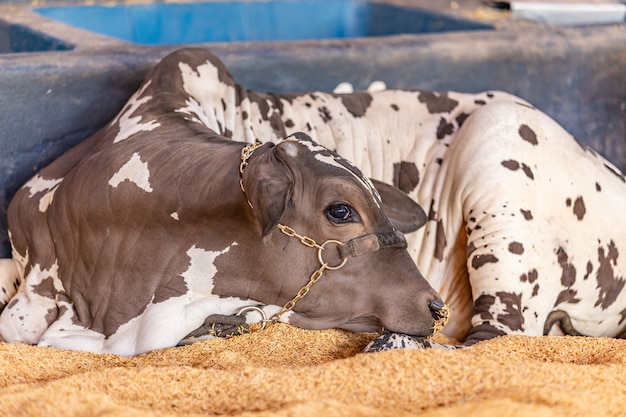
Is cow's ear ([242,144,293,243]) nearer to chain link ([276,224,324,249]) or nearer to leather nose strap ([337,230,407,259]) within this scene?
chain link ([276,224,324,249])

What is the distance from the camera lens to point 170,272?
8.43ft

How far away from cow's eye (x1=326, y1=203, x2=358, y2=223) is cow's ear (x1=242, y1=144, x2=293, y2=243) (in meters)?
0.12

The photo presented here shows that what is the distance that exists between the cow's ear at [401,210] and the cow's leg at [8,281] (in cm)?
122

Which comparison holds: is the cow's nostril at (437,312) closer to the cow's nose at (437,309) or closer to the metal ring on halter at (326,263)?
the cow's nose at (437,309)

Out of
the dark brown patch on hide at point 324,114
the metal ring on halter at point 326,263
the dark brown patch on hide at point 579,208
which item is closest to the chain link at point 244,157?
the metal ring on halter at point 326,263

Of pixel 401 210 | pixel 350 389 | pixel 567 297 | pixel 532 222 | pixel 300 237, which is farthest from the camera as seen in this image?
pixel 567 297

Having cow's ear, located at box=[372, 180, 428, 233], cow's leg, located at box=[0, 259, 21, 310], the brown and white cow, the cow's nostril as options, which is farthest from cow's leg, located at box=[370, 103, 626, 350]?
cow's leg, located at box=[0, 259, 21, 310]

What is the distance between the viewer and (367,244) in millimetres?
Answer: 2438

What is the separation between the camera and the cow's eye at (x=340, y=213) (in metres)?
2.42

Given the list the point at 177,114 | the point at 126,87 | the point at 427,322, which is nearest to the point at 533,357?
the point at 427,322

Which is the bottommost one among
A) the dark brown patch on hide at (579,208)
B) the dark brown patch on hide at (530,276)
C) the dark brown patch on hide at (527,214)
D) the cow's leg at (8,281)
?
the cow's leg at (8,281)

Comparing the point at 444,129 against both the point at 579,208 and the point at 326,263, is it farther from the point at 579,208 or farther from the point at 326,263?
the point at 326,263

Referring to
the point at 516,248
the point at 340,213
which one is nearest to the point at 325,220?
the point at 340,213

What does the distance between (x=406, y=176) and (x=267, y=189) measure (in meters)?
1.13
